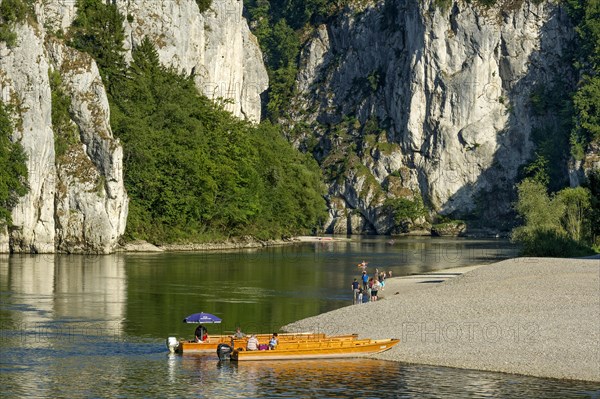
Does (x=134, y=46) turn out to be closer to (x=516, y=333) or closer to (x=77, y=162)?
(x=77, y=162)

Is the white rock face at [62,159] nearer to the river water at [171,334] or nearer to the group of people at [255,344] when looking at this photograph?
the river water at [171,334]

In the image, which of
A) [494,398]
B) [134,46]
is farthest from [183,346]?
[134,46]

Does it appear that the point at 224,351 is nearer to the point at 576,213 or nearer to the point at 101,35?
the point at 576,213

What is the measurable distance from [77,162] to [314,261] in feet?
115

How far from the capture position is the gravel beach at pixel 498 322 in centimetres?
5038

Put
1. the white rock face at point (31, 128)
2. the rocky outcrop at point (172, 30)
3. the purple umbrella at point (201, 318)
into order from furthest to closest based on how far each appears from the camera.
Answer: the rocky outcrop at point (172, 30) → the white rock face at point (31, 128) → the purple umbrella at point (201, 318)

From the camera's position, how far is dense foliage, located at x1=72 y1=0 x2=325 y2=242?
14462 cm

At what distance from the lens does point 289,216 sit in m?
176

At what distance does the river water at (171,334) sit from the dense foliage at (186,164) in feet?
113

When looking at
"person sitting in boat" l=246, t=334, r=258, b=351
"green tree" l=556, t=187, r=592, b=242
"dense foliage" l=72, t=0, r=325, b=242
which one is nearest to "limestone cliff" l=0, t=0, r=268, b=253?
"dense foliage" l=72, t=0, r=325, b=242

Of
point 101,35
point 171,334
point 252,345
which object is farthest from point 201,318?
point 101,35

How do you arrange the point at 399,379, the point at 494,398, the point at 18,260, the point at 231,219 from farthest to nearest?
1. the point at 231,219
2. the point at 18,260
3. the point at 399,379
4. the point at 494,398

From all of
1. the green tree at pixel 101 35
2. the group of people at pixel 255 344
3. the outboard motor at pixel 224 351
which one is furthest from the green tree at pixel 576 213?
the green tree at pixel 101 35

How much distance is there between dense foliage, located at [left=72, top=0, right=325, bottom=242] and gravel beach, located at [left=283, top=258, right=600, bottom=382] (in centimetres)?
7114
